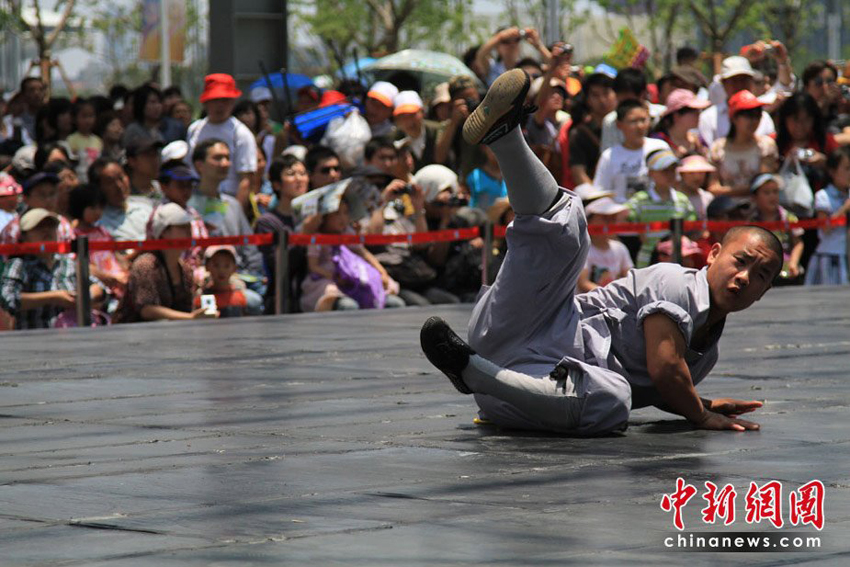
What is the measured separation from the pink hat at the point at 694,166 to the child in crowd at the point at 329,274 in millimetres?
3015

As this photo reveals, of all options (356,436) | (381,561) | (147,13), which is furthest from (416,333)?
(147,13)

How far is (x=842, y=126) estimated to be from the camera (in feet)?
59.0

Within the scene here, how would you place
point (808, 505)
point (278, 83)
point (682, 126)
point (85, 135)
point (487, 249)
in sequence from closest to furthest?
point (808, 505)
point (487, 249)
point (682, 126)
point (85, 135)
point (278, 83)

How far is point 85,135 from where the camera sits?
17.0m

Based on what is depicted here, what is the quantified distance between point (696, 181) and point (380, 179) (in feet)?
9.94

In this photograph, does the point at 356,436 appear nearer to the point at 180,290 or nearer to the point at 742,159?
the point at 180,290

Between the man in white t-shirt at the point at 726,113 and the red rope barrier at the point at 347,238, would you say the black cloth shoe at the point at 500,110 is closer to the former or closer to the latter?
the red rope barrier at the point at 347,238

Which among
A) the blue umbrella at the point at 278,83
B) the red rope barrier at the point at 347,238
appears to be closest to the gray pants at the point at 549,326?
the red rope barrier at the point at 347,238

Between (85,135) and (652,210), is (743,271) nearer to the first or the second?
(652,210)

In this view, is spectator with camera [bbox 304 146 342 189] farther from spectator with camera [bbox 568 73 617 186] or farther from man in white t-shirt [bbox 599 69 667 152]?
man in white t-shirt [bbox 599 69 667 152]

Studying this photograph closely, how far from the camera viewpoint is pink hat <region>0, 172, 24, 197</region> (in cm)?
1352

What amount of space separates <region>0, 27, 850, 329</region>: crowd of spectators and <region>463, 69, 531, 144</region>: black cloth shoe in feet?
20.4

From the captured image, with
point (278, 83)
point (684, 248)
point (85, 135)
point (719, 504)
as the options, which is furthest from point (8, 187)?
point (719, 504)

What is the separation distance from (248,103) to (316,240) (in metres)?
4.45
